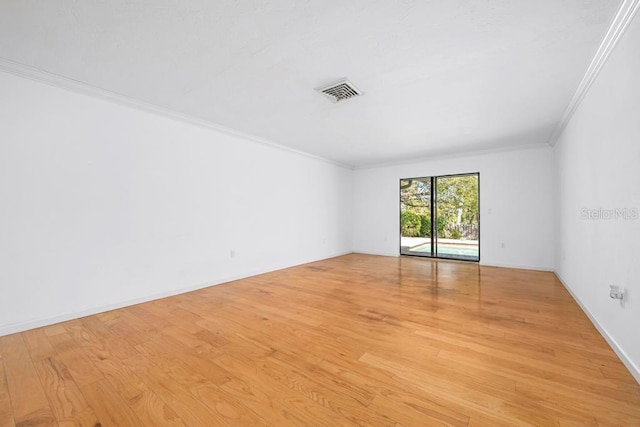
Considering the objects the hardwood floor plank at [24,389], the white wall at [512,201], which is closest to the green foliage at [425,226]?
the white wall at [512,201]

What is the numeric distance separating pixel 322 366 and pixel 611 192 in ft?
9.03

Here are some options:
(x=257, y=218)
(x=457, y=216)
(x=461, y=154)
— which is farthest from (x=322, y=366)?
(x=461, y=154)

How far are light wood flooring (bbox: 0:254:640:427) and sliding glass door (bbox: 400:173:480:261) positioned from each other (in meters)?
2.97

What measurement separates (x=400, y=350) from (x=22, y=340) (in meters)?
3.34

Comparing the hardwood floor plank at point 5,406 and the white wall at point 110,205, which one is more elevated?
the white wall at point 110,205

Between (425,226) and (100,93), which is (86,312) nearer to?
(100,93)

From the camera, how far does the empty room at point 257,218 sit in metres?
1.64

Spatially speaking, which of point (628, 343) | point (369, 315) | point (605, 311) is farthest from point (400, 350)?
point (605, 311)

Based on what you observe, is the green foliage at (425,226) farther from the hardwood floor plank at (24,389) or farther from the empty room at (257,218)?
the hardwood floor plank at (24,389)

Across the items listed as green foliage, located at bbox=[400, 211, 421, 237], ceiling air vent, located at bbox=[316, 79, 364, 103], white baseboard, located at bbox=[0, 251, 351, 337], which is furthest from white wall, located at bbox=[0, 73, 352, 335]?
green foliage, located at bbox=[400, 211, 421, 237]

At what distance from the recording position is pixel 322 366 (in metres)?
1.88

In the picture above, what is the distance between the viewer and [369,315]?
283 centimetres

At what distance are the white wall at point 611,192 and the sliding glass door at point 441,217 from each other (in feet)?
8.60

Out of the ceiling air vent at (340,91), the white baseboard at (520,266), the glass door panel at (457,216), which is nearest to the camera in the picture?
the ceiling air vent at (340,91)
